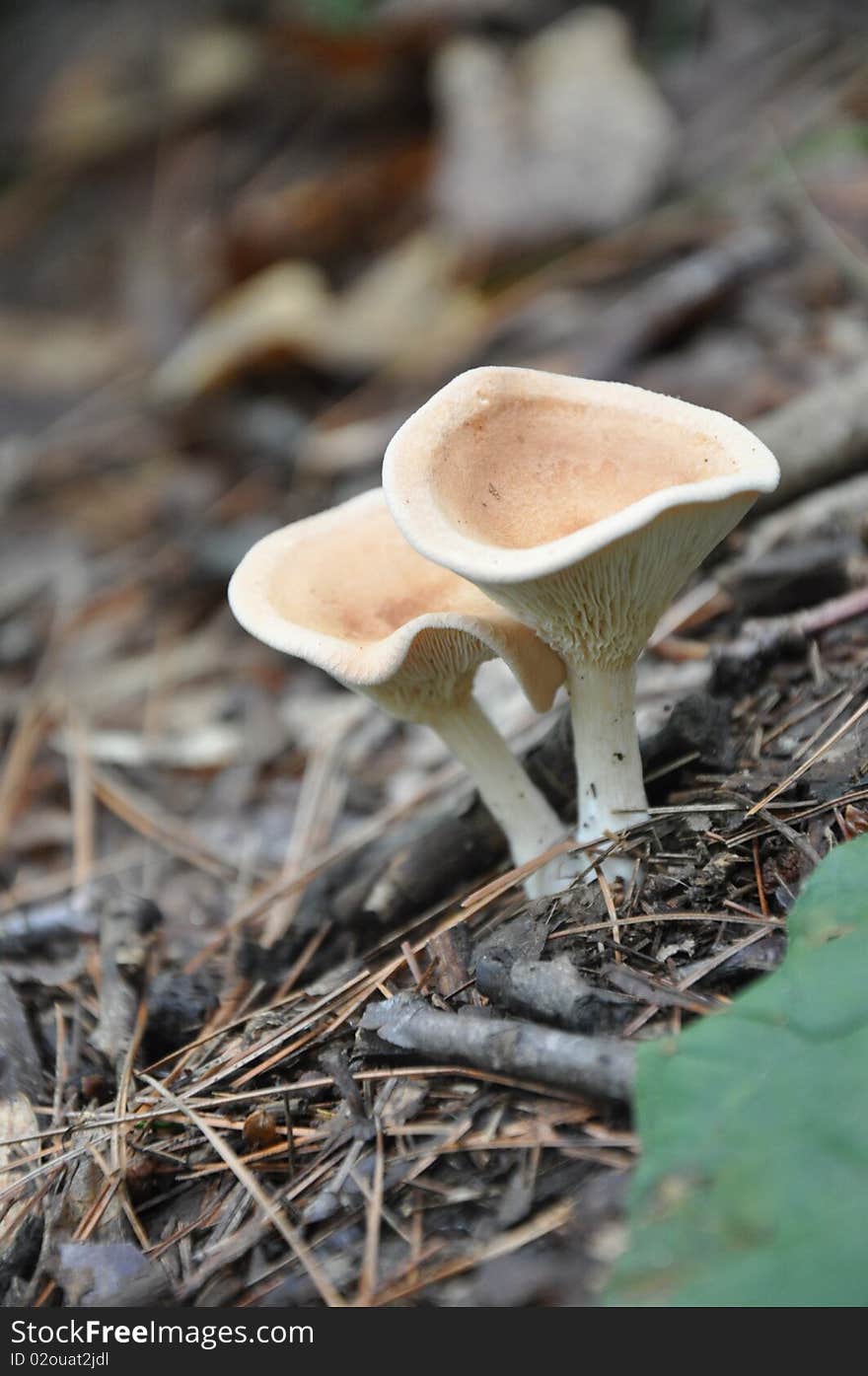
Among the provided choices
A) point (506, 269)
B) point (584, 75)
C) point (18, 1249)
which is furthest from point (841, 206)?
point (18, 1249)

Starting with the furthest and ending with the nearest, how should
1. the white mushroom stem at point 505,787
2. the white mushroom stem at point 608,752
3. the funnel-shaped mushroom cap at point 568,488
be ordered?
the white mushroom stem at point 505,787, the white mushroom stem at point 608,752, the funnel-shaped mushroom cap at point 568,488

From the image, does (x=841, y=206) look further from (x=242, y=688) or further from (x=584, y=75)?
(x=242, y=688)

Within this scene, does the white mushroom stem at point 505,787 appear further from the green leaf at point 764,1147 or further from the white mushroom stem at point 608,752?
the green leaf at point 764,1147

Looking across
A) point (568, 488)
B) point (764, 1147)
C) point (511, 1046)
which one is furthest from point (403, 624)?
point (764, 1147)

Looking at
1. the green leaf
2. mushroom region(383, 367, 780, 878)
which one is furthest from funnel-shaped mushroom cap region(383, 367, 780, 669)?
the green leaf

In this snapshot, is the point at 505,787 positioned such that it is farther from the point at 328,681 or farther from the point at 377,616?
the point at 328,681

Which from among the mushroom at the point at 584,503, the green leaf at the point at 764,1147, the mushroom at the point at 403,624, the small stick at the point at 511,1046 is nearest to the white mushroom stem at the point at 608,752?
the mushroom at the point at 584,503

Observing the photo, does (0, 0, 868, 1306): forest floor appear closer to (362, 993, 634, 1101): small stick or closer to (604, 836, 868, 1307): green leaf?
(362, 993, 634, 1101): small stick
